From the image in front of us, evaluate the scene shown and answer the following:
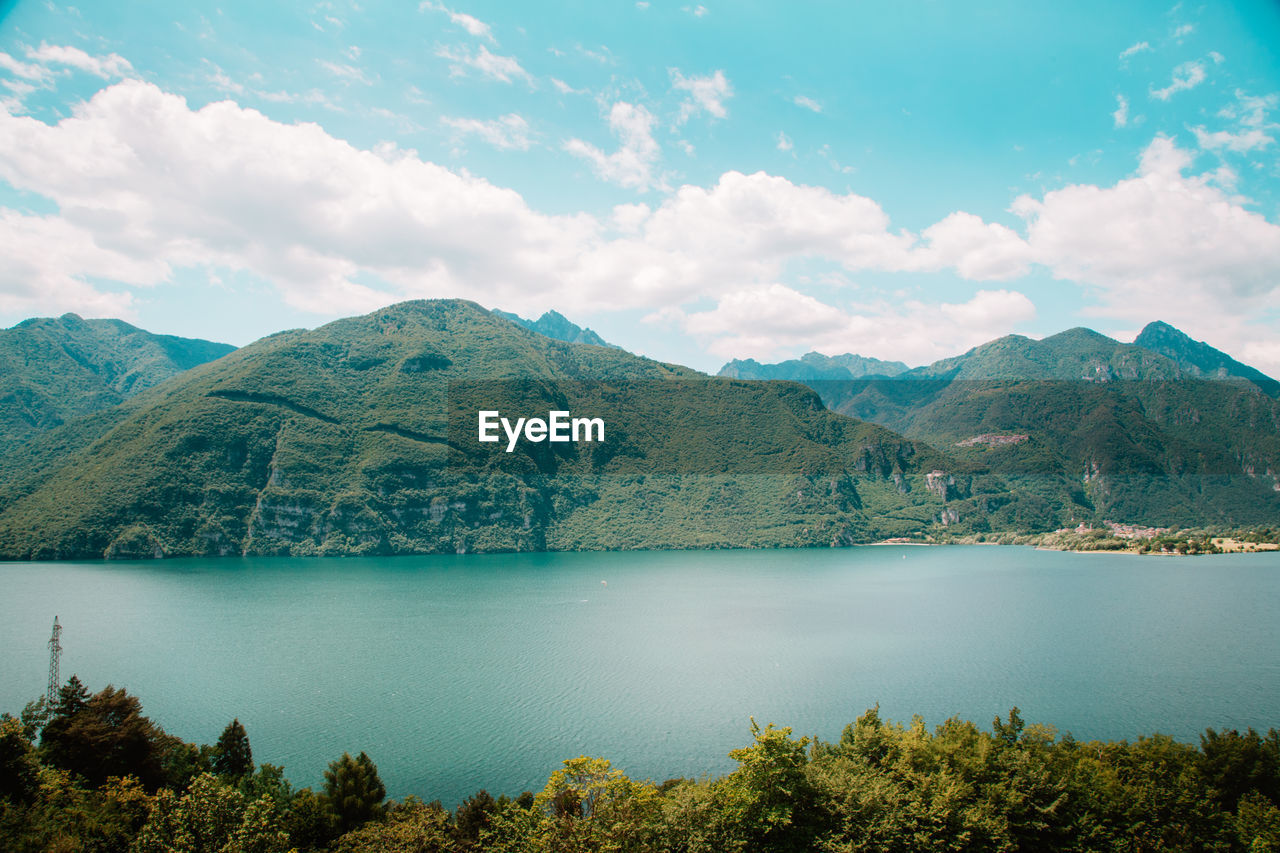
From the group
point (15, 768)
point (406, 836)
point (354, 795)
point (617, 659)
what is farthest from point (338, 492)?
point (406, 836)

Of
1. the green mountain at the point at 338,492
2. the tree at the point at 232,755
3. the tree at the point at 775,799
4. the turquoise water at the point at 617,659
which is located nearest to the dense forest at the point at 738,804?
the tree at the point at 775,799

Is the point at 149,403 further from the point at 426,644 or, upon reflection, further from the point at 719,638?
the point at 719,638

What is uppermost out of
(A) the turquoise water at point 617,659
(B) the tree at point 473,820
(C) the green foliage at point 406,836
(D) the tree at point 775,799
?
(D) the tree at point 775,799

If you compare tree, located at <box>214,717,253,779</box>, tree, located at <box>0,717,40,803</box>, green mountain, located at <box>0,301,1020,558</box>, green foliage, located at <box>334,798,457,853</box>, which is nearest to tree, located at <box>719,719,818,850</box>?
green foliage, located at <box>334,798,457,853</box>

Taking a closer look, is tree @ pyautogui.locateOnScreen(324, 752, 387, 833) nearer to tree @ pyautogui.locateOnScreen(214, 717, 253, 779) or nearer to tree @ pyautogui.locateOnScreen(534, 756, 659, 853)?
tree @ pyautogui.locateOnScreen(214, 717, 253, 779)

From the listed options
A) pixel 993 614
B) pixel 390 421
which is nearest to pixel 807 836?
pixel 993 614

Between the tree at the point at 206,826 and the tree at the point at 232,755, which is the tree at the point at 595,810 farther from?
the tree at the point at 232,755
